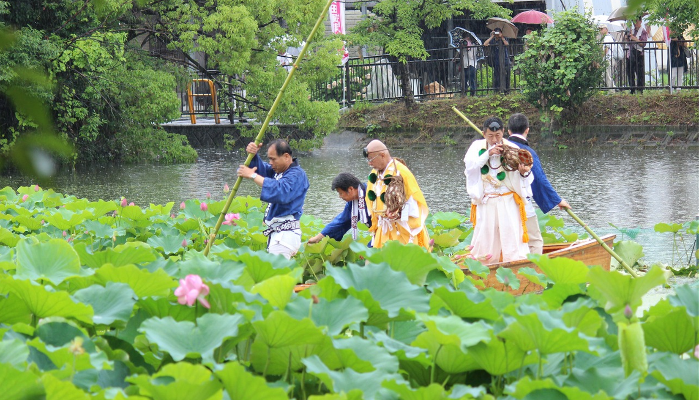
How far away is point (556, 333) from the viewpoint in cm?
255

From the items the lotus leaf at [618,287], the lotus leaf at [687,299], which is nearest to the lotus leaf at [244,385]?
the lotus leaf at [618,287]

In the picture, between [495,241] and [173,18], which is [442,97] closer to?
[173,18]

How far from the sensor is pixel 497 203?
7.21m

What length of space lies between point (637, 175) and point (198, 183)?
6.99 metres

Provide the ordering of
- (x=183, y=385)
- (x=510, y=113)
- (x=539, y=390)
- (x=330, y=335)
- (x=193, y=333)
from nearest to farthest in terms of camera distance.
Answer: (x=183, y=385) → (x=539, y=390) → (x=193, y=333) → (x=330, y=335) → (x=510, y=113)

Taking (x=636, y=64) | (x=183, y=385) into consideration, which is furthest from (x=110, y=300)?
(x=636, y=64)

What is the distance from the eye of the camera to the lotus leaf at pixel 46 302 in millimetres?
2852

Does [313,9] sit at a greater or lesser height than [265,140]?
greater

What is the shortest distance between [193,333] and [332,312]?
1.55 feet

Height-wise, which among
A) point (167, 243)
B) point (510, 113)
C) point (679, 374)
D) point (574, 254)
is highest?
point (510, 113)

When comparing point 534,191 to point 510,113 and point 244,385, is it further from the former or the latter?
point 510,113

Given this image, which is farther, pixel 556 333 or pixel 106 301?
pixel 106 301

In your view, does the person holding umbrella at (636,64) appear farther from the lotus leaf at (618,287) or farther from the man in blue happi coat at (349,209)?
the lotus leaf at (618,287)

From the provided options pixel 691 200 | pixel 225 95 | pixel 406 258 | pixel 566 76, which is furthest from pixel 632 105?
pixel 406 258
